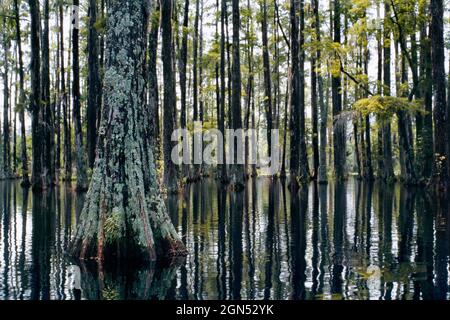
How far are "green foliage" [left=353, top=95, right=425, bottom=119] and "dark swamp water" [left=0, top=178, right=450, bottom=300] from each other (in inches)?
324

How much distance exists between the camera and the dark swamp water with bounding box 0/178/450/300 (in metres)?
6.43

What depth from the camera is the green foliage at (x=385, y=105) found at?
22.3 meters

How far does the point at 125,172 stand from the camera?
27.9 ft

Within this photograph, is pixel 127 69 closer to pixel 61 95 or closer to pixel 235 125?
pixel 235 125

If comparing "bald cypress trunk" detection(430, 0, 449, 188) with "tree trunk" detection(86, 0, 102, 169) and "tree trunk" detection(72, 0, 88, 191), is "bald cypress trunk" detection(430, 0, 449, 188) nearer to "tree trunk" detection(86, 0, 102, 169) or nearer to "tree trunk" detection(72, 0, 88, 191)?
"tree trunk" detection(86, 0, 102, 169)

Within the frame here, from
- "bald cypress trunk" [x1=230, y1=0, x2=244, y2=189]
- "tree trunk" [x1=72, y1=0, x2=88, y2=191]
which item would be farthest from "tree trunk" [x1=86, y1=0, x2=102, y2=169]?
"bald cypress trunk" [x1=230, y1=0, x2=244, y2=189]

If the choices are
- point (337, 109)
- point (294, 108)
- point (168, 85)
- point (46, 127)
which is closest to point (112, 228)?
point (168, 85)

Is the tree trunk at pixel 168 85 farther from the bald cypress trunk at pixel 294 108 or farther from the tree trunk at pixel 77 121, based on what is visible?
the bald cypress trunk at pixel 294 108

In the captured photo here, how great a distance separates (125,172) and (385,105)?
16.9 metres

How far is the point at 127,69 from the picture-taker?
8.81 m

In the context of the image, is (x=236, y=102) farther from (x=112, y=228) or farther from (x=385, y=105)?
(x=112, y=228)

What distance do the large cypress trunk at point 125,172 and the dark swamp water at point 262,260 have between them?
0.50 meters

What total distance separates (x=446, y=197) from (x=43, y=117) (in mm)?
18515

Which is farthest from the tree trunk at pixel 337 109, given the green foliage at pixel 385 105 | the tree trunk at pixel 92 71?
the tree trunk at pixel 92 71
